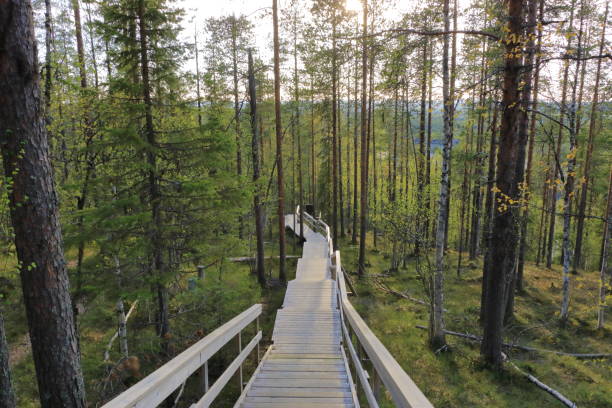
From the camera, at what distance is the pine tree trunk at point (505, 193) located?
209 inches

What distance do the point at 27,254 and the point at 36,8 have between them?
14.2 meters

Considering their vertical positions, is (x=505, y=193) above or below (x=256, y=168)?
below

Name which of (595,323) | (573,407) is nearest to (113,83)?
(573,407)

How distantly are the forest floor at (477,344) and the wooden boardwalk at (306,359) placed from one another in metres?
2.14

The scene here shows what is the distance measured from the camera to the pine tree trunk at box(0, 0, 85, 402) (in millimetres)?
2900

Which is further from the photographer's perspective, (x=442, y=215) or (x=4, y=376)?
(x=442, y=215)

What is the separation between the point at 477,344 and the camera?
10227mm

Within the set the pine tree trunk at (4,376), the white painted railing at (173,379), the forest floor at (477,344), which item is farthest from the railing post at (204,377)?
the forest floor at (477,344)

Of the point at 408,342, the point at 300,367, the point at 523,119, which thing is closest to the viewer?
the point at 300,367

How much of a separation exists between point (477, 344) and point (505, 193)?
6.17 m

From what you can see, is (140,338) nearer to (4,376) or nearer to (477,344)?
(4,376)

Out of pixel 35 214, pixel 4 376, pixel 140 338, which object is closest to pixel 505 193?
→ pixel 35 214

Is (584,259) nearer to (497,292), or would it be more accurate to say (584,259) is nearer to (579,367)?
(579,367)

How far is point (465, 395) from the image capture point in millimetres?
7211
